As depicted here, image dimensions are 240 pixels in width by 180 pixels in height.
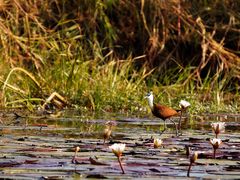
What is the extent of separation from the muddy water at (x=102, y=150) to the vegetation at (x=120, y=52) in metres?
1.35

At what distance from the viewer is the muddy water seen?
3.73 metres

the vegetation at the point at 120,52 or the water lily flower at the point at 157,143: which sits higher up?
the vegetation at the point at 120,52

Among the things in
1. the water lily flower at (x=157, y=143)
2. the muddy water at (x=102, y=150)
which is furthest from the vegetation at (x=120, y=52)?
the water lily flower at (x=157, y=143)

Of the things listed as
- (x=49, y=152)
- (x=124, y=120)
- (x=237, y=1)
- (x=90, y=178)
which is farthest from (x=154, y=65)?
(x=90, y=178)

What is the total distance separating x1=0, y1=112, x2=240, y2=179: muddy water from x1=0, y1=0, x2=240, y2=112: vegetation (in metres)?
1.35

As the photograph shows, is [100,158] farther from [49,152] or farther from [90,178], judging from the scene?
[90,178]

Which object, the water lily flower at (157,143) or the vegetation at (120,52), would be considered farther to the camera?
the vegetation at (120,52)

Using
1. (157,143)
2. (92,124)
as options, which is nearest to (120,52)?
(92,124)

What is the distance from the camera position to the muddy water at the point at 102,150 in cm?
373

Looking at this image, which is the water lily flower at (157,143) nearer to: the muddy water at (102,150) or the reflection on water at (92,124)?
the muddy water at (102,150)

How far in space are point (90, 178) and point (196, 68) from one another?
6934mm

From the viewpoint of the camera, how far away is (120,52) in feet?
36.6

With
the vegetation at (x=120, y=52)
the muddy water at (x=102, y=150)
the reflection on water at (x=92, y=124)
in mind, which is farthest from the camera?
the vegetation at (x=120, y=52)

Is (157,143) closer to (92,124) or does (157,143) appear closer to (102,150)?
(102,150)
